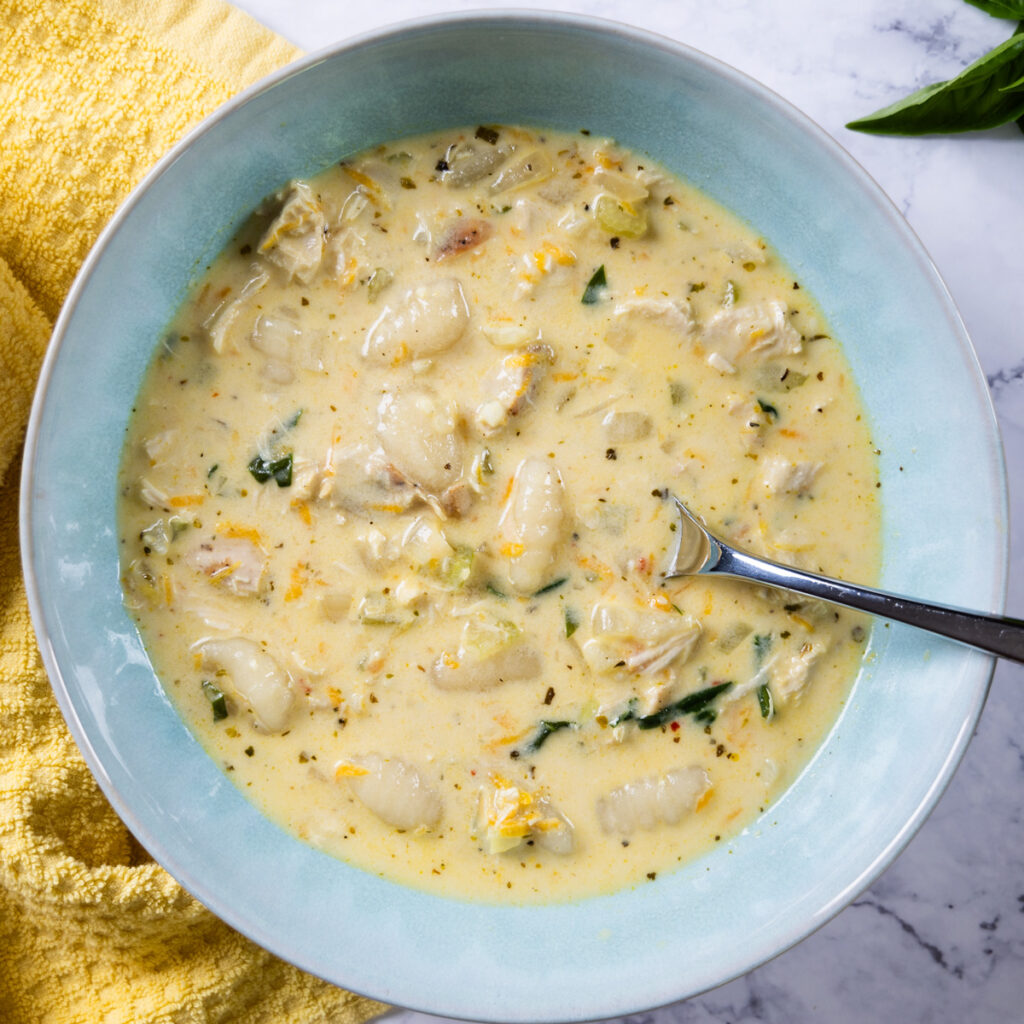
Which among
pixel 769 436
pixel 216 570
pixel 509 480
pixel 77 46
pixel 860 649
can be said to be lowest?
pixel 216 570

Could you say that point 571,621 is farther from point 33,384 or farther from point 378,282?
point 33,384

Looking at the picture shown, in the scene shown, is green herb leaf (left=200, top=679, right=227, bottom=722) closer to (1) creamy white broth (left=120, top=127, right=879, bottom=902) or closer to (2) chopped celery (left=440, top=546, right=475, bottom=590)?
(1) creamy white broth (left=120, top=127, right=879, bottom=902)

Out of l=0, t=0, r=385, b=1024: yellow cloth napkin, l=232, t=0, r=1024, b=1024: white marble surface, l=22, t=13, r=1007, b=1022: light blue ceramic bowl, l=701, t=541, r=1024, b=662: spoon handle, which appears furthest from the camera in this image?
l=232, t=0, r=1024, b=1024: white marble surface

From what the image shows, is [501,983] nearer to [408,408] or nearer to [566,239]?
[408,408]

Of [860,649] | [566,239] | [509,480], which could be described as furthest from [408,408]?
[860,649]

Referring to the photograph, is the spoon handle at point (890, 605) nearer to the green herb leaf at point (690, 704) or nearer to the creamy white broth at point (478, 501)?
the creamy white broth at point (478, 501)

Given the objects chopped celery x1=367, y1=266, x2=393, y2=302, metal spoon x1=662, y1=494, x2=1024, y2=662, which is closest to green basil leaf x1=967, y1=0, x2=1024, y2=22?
metal spoon x1=662, y1=494, x2=1024, y2=662
